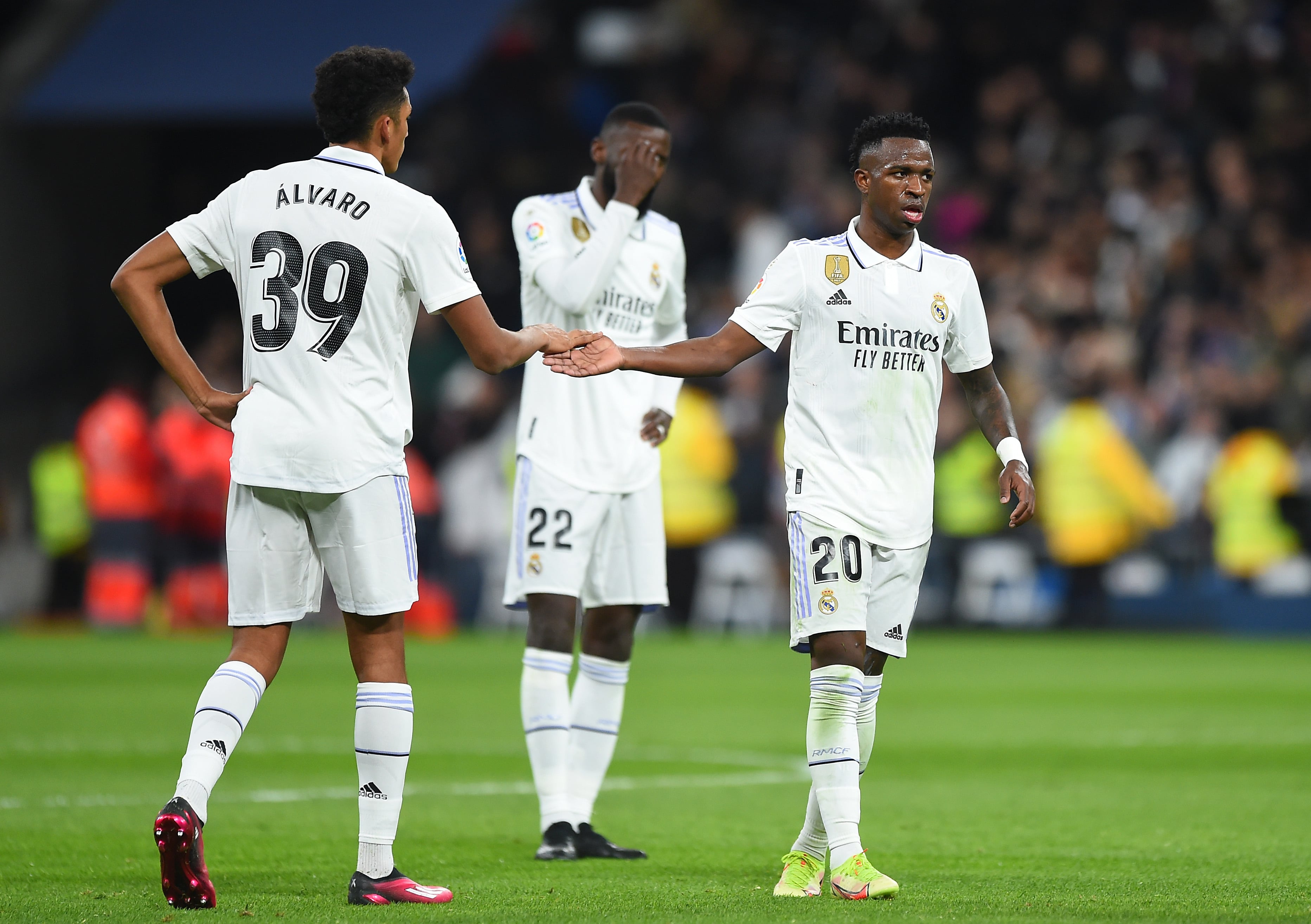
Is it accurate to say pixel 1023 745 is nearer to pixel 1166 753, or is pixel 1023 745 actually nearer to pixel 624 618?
pixel 1166 753

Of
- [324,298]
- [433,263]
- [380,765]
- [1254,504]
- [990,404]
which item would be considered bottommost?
[380,765]

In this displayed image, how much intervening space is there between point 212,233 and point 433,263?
690 mm

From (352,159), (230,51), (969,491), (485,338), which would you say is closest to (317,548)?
(485,338)

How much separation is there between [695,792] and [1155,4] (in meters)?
17.7

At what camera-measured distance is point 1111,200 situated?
21641mm

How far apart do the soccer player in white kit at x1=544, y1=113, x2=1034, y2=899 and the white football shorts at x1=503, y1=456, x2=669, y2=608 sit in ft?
4.37

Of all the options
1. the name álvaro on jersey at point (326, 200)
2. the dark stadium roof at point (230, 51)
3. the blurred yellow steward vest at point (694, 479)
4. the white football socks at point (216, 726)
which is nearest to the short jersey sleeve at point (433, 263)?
the name álvaro on jersey at point (326, 200)

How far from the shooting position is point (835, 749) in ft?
19.5

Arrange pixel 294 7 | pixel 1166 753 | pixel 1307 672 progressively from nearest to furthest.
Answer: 1. pixel 1166 753
2. pixel 1307 672
3. pixel 294 7

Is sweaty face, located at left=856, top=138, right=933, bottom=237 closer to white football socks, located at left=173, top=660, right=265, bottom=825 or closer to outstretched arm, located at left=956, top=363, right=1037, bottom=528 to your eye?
outstretched arm, located at left=956, top=363, right=1037, bottom=528

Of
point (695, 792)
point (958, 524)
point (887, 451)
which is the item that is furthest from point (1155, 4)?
point (887, 451)

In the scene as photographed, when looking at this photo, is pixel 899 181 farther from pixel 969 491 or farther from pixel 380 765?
pixel 969 491

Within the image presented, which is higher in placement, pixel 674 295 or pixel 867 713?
pixel 674 295

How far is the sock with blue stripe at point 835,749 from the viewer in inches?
232
